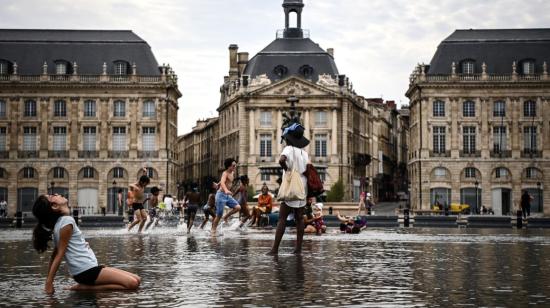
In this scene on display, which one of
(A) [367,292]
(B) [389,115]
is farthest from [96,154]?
(A) [367,292]

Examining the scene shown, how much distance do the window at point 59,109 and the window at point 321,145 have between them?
74.3 ft

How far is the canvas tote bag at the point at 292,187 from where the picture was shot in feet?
55.5

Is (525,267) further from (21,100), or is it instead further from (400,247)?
(21,100)

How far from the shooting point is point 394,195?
5669 inches

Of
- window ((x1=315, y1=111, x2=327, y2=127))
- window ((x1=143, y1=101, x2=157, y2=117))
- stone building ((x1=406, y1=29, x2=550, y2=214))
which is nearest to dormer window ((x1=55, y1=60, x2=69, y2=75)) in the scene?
window ((x1=143, y1=101, x2=157, y2=117))

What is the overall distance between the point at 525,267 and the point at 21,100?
78.5m

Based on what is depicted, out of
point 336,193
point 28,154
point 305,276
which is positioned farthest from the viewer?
point 28,154

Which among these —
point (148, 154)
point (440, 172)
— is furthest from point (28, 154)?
point (440, 172)

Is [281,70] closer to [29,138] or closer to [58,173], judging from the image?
[58,173]

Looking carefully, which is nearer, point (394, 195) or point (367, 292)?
point (367, 292)

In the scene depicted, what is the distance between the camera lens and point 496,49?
90375mm

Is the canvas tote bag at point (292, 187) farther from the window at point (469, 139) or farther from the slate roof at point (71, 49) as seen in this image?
the slate roof at point (71, 49)

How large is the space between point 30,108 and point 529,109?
136 feet

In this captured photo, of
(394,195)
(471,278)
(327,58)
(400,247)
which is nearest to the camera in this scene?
(471,278)
